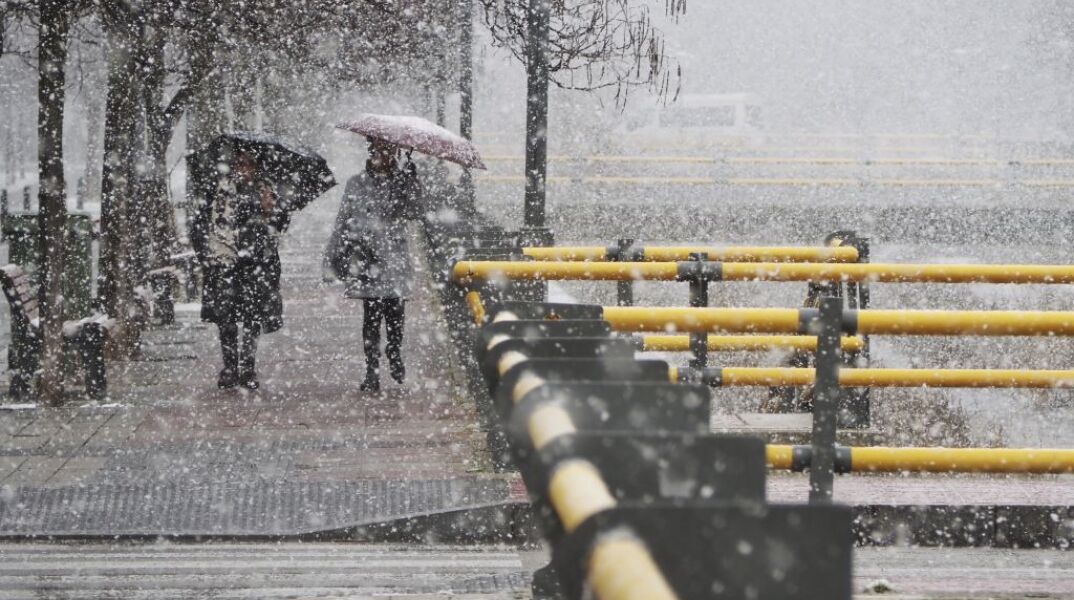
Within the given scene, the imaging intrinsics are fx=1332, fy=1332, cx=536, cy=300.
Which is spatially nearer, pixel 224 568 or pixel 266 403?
pixel 224 568

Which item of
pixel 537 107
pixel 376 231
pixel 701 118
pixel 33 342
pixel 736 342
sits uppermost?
pixel 701 118

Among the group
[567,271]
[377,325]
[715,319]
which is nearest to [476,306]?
[567,271]

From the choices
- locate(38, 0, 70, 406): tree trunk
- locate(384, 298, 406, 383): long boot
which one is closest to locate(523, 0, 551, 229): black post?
locate(384, 298, 406, 383): long boot

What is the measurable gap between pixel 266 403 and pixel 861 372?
5.25m

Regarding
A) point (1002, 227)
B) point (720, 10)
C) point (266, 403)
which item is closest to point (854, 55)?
point (720, 10)

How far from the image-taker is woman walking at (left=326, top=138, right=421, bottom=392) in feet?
30.4

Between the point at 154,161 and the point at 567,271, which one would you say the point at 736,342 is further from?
the point at 154,161

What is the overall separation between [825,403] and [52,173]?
7.08 m

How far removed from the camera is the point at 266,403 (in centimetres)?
923

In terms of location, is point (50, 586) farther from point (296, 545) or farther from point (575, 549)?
point (575, 549)

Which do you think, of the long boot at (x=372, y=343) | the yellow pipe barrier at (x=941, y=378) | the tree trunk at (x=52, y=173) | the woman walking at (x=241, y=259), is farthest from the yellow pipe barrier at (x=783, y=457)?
the tree trunk at (x=52, y=173)

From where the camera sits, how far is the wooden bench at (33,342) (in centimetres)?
920

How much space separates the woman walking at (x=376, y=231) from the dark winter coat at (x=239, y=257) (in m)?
0.57

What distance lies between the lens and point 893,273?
5.68 metres
